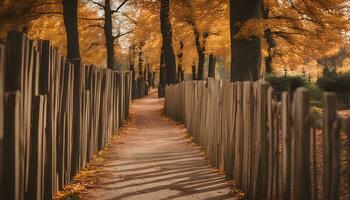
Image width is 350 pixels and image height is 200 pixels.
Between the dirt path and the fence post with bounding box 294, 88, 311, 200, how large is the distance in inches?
77.9

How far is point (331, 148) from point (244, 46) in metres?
8.01

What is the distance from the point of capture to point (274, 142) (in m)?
5.36

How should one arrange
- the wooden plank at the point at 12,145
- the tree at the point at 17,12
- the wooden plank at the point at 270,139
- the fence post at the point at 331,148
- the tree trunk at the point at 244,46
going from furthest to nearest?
the tree at the point at 17,12 → the tree trunk at the point at 244,46 → the wooden plank at the point at 270,139 → the wooden plank at the point at 12,145 → the fence post at the point at 331,148

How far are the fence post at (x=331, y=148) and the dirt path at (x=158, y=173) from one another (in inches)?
101

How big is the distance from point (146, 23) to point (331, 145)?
79.4ft

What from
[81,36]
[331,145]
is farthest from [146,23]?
[331,145]

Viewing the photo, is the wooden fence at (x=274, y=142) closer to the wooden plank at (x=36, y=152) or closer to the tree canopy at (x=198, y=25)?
the wooden plank at (x=36, y=152)

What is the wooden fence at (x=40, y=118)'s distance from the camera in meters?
4.42

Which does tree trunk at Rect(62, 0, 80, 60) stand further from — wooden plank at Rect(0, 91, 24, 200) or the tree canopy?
wooden plank at Rect(0, 91, 24, 200)

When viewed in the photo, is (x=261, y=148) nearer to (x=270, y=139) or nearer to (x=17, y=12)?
(x=270, y=139)

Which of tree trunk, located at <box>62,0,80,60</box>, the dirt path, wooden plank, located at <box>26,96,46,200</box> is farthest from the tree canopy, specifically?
wooden plank, located at <box>26,96,46,200</box>

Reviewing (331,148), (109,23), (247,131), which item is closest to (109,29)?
(109,23)

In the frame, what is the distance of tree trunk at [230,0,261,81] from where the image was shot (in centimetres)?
1160

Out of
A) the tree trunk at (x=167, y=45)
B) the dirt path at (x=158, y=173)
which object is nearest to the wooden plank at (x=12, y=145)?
the dirt path at (x=158, y=173)
